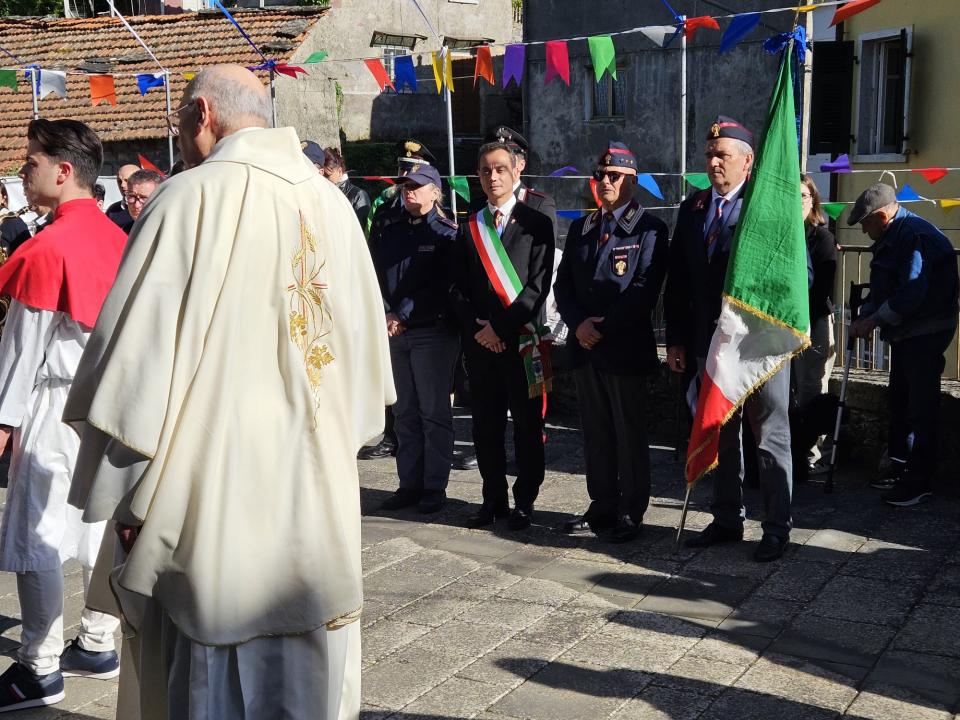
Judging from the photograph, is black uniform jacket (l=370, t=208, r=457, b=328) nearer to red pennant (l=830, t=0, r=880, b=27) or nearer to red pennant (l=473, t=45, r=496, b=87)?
red pennant (l=830, t=0, r=880, b=27)

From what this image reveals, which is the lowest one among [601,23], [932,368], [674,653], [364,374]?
[674,653]

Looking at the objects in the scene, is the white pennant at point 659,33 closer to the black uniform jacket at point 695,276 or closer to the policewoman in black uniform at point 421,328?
the policewoman in black uniform at point 421,328

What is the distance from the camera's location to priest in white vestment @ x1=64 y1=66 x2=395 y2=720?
9.79 ft

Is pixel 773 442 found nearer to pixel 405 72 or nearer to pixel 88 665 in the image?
pixel 88 665

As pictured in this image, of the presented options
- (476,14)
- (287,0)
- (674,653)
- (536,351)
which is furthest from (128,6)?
(674,653)

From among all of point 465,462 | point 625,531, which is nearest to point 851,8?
point 625,531

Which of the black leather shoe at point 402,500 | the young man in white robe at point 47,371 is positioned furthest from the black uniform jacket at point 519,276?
the young man in white robe at point 47,371

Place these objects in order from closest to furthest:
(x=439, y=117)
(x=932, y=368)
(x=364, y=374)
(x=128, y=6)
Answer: (x=364, y=374) → (x=932, y=368) → (x=439, y=117) → (x=128, y=6)

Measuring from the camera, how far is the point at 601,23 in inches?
871

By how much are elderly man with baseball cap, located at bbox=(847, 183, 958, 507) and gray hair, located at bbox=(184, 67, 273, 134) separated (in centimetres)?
480

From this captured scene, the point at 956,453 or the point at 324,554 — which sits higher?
the point at 324,554

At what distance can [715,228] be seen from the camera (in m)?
5.99

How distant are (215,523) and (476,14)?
25.8 m

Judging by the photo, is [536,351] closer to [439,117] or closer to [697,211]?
[697,211]
